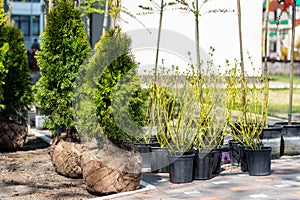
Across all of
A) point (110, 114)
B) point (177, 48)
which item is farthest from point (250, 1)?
point (110, 114)

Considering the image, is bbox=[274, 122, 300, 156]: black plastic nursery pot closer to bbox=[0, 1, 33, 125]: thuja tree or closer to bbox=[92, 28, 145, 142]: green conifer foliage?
bbox=[92, 28, 145, 142]: green conifer foliage

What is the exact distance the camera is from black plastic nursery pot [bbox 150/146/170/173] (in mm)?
9227

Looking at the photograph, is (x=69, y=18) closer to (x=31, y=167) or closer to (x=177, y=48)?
(x=31, y=167)

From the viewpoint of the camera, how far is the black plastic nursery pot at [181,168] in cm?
853

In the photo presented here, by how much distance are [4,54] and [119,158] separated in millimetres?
4543

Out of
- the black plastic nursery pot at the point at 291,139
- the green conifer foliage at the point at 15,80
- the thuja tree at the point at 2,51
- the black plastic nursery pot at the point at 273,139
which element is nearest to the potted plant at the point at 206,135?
the black plastic nursery pot at the point at 273,139

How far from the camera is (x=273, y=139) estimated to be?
10.4 meters

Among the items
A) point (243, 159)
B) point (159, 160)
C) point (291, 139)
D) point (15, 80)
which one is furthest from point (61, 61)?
point (291, 139)

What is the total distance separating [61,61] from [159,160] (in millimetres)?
2473

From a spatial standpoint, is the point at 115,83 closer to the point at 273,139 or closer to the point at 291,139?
the point at 273,139

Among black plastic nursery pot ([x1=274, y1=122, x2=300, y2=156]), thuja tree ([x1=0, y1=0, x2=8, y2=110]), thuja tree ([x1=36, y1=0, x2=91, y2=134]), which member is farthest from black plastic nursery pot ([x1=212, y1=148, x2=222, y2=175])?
thuja tree ([x1=0, y1=0, x2=8, y2=110])

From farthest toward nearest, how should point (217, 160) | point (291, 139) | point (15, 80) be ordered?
point (15, 80) < point (291, 139) < point (217, 160)

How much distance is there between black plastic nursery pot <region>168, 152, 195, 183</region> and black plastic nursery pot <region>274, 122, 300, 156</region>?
2.85 m

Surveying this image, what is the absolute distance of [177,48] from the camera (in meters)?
26.8
